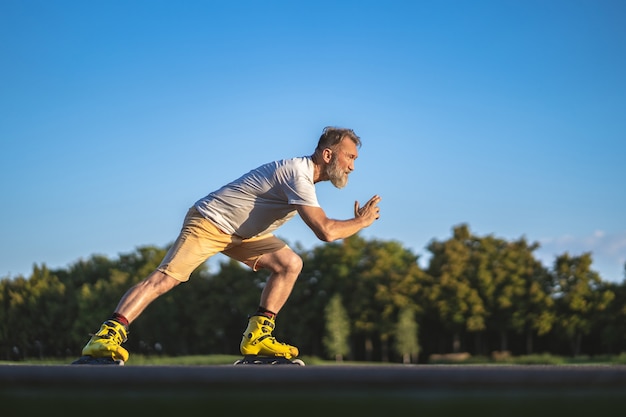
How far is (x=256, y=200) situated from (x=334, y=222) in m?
0.76

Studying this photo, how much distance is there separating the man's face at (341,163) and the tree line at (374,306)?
109 ft

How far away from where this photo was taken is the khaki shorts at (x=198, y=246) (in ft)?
19.7

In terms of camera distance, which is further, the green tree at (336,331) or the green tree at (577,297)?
the green tree at (336,331)

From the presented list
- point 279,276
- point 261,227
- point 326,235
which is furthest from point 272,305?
point 326,235

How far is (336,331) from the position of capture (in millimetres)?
42594

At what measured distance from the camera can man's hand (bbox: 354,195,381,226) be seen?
5961 mm

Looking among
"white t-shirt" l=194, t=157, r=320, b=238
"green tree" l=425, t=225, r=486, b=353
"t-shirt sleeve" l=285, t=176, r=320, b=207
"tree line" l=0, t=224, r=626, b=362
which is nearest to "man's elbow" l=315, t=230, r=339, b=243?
"t-shirt sleeve" l=285, t=176, r=320, b=207

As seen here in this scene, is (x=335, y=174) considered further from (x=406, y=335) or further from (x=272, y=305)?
(x=406, y=335)

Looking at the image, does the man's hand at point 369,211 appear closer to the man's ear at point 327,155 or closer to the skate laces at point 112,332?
the man's ear at point 327,155

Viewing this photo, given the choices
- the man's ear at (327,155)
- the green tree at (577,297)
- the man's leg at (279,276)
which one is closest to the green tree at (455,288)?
the green tree at (577,297)

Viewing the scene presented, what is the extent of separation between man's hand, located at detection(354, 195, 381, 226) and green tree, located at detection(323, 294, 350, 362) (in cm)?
3688

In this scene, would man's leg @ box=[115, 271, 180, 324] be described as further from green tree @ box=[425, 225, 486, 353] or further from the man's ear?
green tree @ box=[425, 225, 486, 353]

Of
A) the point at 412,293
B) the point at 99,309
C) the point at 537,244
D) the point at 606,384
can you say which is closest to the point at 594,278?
the point at 537,244

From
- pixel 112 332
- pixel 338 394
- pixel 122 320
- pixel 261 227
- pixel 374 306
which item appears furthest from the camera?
pixel 374 306
